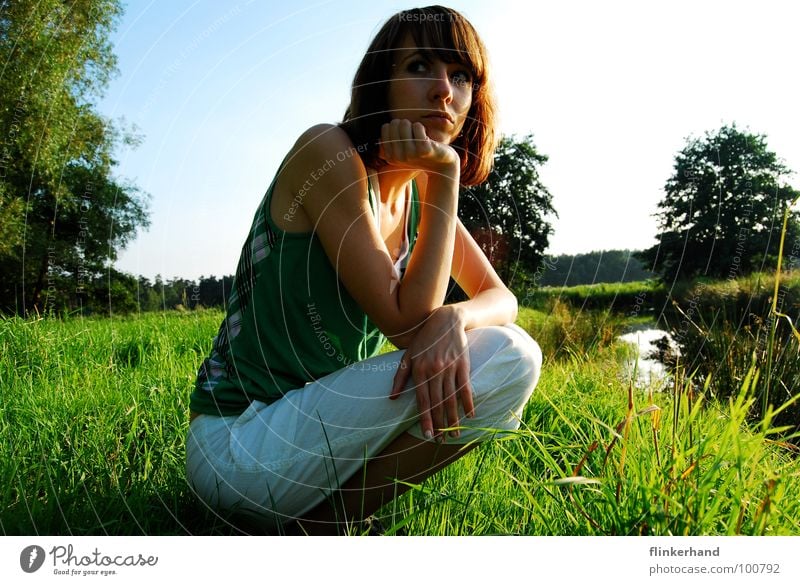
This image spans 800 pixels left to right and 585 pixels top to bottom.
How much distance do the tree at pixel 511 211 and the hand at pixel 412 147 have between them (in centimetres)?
46

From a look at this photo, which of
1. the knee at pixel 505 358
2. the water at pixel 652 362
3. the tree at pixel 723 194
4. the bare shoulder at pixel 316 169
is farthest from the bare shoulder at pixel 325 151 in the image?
the water at pixel 652 362

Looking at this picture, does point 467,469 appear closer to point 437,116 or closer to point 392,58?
point 437,116

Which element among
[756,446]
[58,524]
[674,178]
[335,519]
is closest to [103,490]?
[58,524]

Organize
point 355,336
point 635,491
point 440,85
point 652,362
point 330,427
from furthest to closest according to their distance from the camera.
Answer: point 652,362, point 355,336, point 440,85, point 330,427, point 635,491

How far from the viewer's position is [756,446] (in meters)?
0.93

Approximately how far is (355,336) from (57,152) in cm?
306

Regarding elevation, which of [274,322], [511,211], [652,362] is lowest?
[652,362]

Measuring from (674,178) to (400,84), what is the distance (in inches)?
36.3

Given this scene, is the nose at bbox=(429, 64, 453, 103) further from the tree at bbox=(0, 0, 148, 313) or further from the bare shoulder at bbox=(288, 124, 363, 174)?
the tree at bbox=(0, 0, 148, 313)

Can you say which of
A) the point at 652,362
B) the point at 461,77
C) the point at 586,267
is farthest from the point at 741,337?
the point at 461,77

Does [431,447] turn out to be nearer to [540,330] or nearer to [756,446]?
[756,446]

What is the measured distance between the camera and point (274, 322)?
3.94ft

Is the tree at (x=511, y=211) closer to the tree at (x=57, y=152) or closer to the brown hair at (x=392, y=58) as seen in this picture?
the brown hair at (x=392, y=58)

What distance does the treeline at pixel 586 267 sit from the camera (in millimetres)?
1559
